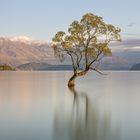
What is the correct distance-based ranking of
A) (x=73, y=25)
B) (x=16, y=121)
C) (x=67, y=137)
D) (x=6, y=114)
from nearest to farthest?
(x=67, y=137) < (x=16, y=121) < (x=6, y=114) < (x=73, y=25)

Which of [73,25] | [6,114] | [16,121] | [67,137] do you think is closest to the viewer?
[67,137]

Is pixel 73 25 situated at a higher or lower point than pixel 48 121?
higher

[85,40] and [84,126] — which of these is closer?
[84,126]

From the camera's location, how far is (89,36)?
3073 inches

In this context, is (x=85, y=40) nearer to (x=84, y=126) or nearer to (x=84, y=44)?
(x=84, y=44)

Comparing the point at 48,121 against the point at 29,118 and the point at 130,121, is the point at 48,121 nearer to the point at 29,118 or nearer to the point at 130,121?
the point at 29,118

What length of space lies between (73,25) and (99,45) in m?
7.17

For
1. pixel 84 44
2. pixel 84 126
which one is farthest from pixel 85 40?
pixel 84 126

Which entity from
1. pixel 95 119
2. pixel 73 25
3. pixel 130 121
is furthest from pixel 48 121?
pixel 73 25

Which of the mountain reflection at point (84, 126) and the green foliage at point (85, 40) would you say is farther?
the green foliage at point (85, 40)

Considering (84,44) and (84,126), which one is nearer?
(84,126)

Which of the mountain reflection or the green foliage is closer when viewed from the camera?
the mountain reflection

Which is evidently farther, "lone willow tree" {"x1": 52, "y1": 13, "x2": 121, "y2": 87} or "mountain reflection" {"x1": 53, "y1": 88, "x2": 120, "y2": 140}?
"lone willow tree" {"x1": 52, "y1": 13, "x2": 121, "y2": 87}

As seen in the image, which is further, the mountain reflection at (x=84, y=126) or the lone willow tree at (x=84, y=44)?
the lone willow tree at (x=84, y=44)
